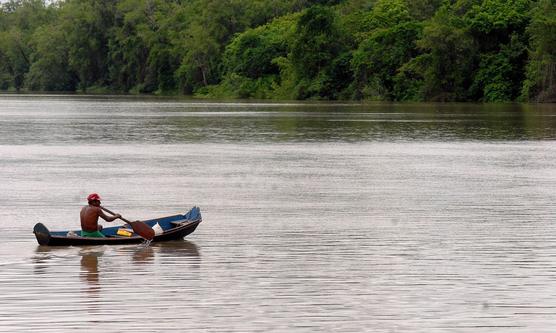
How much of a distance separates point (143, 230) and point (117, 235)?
74cm

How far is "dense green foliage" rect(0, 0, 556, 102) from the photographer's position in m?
107

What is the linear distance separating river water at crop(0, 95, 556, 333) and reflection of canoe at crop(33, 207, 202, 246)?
0.64ft

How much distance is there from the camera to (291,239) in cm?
2102

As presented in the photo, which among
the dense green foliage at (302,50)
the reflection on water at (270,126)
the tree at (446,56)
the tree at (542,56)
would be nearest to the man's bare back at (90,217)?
the reflection on water at (270,126)

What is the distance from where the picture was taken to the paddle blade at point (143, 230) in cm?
1925

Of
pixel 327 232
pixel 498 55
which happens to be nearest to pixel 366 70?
pixel 498 55

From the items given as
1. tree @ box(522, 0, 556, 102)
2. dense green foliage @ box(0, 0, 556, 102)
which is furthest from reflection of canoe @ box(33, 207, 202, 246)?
dense green foliage @ box(0, 0, 556, 102)

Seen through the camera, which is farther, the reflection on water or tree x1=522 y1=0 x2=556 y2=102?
tree x1=522 y1=0 x2=556 y2=102

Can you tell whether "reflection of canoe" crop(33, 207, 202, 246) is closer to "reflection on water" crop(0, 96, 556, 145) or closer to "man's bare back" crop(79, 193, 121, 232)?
"man's bare back" crop(79, 193, 121, 232)

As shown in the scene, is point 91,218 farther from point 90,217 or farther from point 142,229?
point 142,229

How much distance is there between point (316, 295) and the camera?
15422mm

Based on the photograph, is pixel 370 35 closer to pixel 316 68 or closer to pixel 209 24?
pixel 316 68

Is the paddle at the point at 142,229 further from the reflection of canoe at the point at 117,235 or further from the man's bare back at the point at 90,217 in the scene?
the man's bare back at the point at 90,217

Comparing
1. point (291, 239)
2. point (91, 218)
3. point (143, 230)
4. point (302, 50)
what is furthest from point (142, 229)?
point (302, 50)
